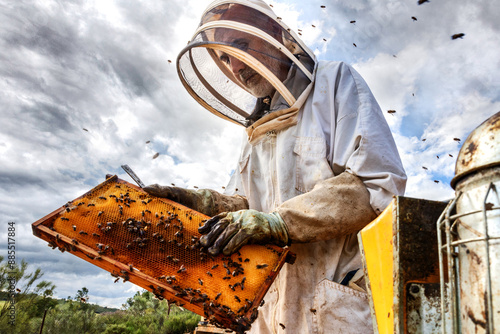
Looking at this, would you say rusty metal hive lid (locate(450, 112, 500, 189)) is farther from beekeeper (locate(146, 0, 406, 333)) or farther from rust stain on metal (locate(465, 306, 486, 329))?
beekeeper (locate(146, 0, 406, 333))

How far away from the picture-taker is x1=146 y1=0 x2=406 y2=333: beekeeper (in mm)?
3330

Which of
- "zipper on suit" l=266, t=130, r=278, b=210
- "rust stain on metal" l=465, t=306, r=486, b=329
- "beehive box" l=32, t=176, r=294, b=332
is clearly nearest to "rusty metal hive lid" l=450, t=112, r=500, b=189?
"rust stain on metal" l=465, t=306, r=486, b=329

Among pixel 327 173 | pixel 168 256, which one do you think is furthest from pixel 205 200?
pixel 327 173

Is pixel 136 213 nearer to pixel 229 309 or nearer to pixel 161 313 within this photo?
pixel 229 309

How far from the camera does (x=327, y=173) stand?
12.2 feet

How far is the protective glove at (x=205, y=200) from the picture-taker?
177 inches

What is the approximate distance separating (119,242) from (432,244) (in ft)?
8.72

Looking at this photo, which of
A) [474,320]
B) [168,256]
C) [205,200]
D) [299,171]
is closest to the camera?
[474,320]

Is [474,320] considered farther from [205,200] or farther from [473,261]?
[205,200]

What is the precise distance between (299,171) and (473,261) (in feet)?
8.40

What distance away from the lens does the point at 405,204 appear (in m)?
1.88

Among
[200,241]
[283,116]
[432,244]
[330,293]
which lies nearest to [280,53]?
[283,116]

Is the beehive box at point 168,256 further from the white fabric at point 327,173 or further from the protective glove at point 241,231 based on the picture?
the white fabric at point 327,173

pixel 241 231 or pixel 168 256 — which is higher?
pixel 241 231
